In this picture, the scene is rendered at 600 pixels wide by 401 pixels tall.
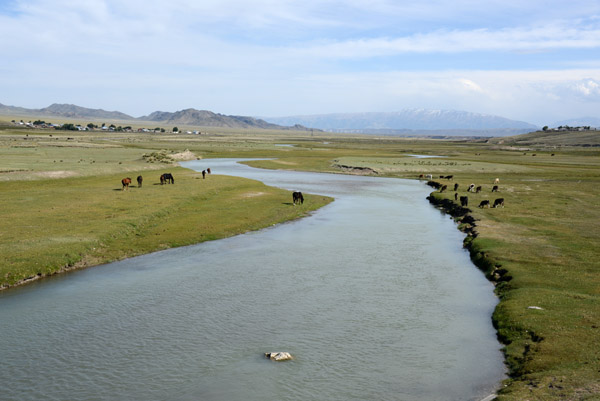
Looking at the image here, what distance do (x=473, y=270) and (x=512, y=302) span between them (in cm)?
733

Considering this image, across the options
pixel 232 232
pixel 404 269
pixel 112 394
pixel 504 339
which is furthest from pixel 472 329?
pixel 232 232

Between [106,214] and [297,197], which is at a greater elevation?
[297,197]

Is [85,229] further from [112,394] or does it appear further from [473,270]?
[473,270]

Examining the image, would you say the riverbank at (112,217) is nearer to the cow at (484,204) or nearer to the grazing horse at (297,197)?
the grazing horse at (297,197)

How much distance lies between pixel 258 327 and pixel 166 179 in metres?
49.1

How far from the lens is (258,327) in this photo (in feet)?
67.3

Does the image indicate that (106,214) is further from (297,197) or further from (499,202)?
(499,202)

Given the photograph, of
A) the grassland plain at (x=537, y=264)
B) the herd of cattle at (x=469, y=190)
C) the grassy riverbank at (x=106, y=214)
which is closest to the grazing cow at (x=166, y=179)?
the grassy riverbank at (x=106, y=214)

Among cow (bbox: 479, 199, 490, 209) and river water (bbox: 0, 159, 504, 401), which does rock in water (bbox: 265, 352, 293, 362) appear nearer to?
river water (bbox: 0, 159, 504, 401)

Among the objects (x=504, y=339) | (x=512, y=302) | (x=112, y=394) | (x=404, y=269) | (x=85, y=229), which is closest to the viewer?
(x=112, y=394)

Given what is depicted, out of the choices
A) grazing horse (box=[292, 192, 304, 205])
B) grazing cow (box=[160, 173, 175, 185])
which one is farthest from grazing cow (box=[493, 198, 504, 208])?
grazing cow (box=[160, 173, 175, 185])

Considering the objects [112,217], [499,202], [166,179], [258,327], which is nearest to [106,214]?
[112,217]

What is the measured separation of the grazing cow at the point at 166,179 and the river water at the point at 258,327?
3053cm

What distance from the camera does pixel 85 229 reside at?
35.5 meters
